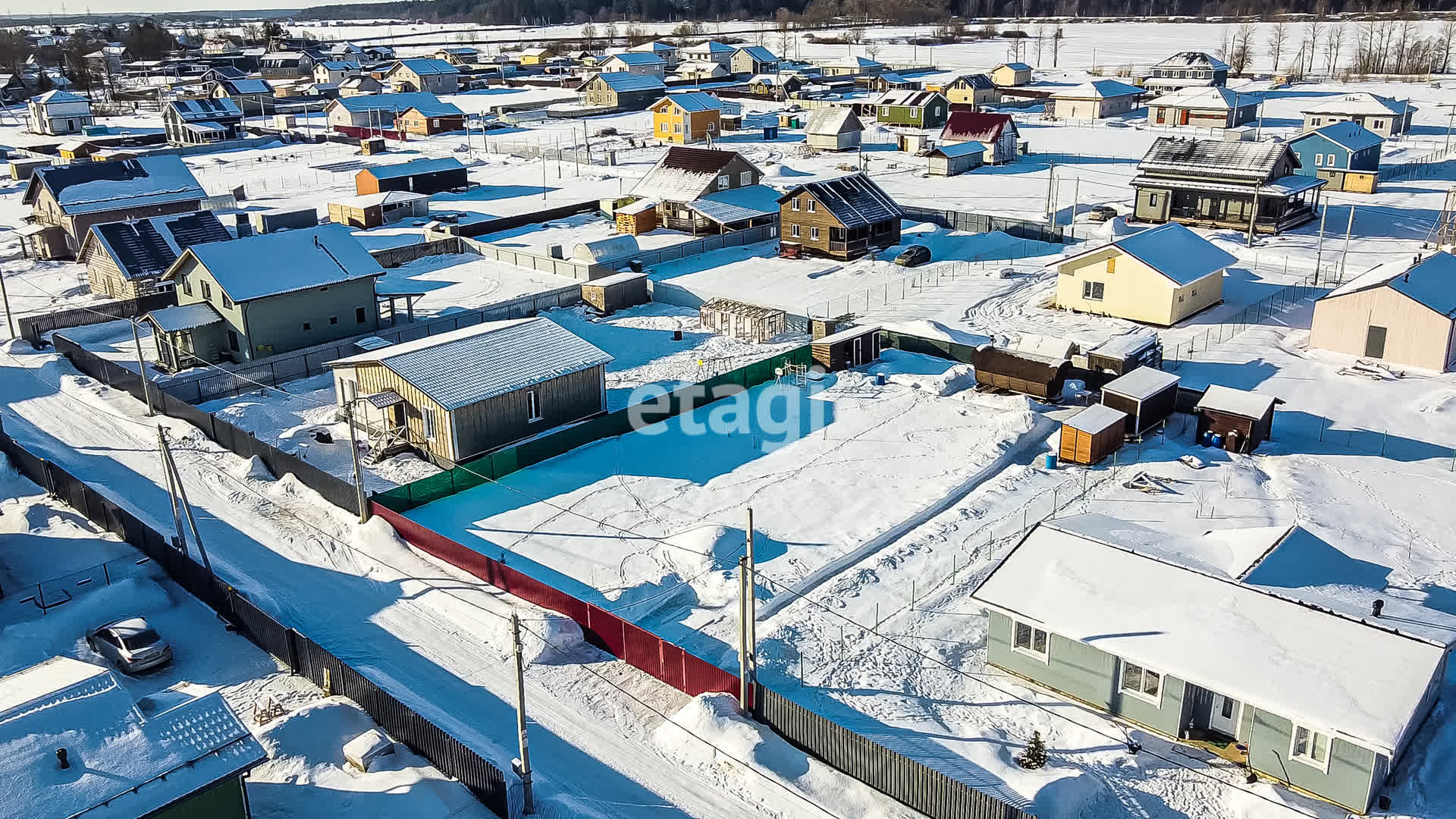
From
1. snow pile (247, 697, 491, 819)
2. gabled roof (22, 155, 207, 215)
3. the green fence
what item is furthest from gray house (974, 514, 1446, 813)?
gabled roof (22, 155, 207, 215)

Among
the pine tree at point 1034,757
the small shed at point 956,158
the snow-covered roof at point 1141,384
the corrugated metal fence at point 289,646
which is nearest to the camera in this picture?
the corrugated metal fence at point 289,646

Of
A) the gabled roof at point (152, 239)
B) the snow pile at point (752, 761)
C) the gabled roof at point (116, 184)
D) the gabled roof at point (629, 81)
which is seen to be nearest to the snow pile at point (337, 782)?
the snow pile at point (752, 761)

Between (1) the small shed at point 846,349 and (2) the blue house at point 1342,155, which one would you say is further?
(2) the blue house at point 1342,155

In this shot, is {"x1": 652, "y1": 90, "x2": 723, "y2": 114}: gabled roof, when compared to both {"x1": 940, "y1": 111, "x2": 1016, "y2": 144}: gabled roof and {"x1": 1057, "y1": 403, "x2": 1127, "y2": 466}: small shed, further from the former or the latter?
{"x1": 1057, "y1": 403, "x2": 1127, "y2": 466}: small shed

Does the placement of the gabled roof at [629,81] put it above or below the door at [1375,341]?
above

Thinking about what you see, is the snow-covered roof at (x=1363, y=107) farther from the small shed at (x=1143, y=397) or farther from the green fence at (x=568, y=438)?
the green fence at (x=568, y=438)

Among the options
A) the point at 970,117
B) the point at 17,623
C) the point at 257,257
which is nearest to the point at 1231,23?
the point at 970,117

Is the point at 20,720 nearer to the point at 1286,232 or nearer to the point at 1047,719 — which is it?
the point at 1047,719
